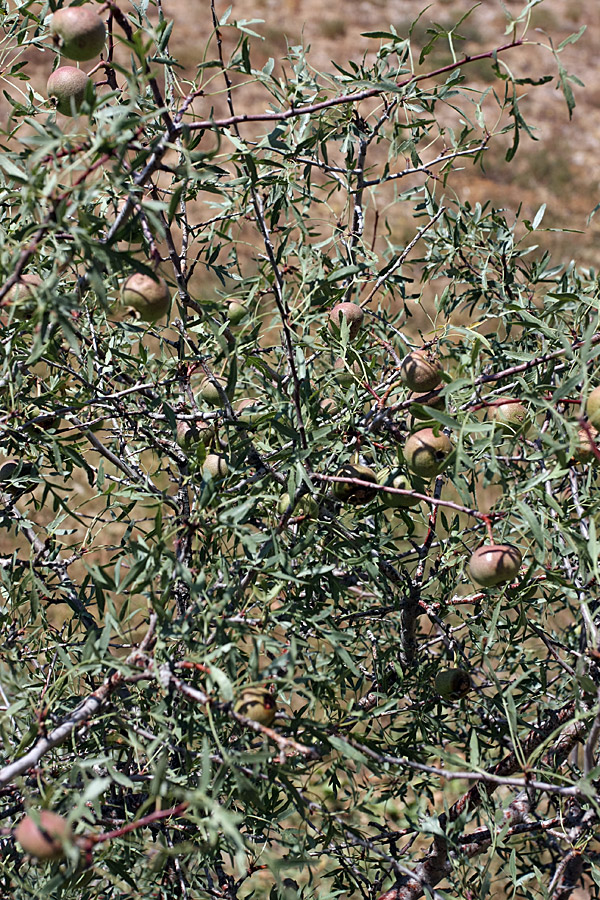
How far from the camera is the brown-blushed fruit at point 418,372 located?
1023 millimetres

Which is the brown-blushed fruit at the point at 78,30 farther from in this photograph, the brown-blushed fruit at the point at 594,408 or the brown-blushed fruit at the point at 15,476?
the brown-blushed fruit at the point at 594,408

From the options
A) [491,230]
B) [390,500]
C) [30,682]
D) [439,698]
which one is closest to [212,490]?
[390,500]

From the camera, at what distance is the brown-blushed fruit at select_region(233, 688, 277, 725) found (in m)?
0.81

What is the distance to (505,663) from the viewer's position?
1342mm

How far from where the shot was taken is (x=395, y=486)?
114 cm

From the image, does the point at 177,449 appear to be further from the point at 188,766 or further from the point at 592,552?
the point at 592,552

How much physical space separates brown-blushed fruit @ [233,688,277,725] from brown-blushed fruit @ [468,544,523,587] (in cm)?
28

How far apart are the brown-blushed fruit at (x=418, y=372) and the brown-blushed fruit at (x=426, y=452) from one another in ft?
0.25

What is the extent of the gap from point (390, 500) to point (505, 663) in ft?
1.56

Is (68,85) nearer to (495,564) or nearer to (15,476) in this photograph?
(15,476)

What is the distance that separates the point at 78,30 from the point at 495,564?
2.52 ft

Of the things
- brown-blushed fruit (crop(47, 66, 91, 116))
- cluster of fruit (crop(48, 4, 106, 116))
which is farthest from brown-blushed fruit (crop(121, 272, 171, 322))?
brown-blushed fruit (crop(47, 66, 91, 116))

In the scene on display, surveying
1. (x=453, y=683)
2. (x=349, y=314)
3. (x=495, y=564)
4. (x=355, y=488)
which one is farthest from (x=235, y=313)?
(x=453, y=683)

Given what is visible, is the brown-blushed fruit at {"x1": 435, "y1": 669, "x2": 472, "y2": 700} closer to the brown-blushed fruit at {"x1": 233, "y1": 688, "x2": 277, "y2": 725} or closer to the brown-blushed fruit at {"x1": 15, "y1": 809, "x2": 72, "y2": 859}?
the brown-blushed fruit at {"x1": 233, "y1": 688, "x2": 277, "y2": 725}
